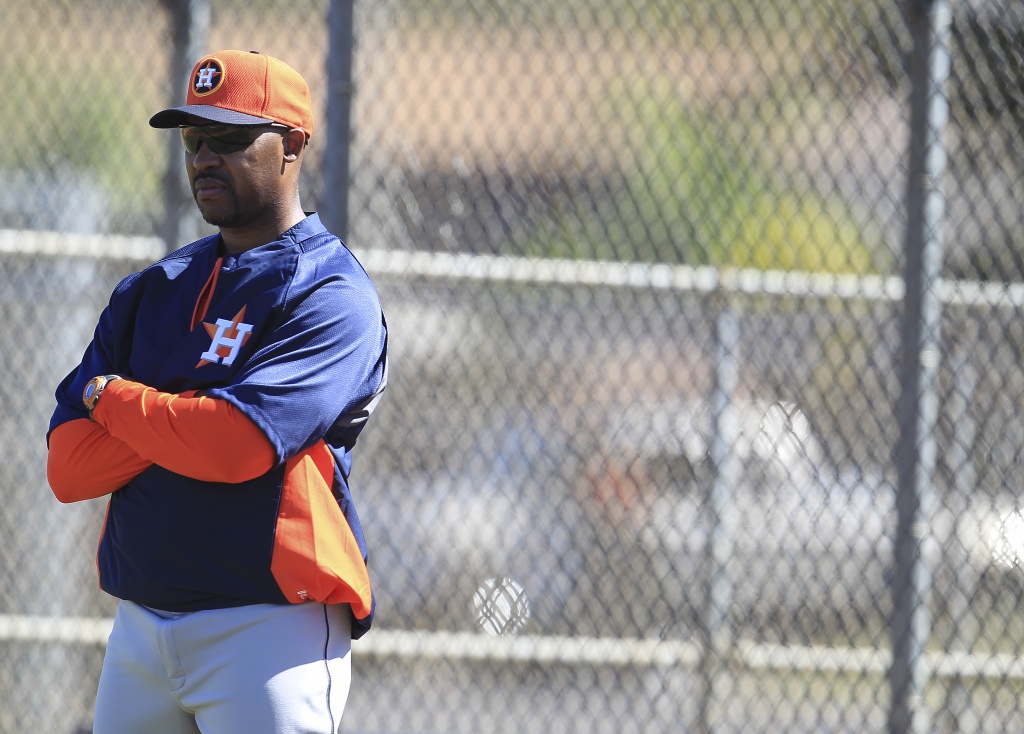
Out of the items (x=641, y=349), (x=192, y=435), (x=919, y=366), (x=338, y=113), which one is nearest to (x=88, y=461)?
(x=192, y=435)

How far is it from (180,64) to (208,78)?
1.38 meters

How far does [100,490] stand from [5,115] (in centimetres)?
194

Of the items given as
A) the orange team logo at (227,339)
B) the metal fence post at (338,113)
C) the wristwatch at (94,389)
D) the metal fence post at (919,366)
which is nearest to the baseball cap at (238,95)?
the orange team logo at (227,339)

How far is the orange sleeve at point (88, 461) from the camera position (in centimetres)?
199

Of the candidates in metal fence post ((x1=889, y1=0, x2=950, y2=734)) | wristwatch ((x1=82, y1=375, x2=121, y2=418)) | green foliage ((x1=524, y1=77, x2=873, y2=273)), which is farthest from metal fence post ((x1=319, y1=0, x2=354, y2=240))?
metal fence post ((x1=889, y1=0, x2=950, y2=734))

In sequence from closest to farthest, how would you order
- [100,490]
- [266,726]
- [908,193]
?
[266,726] → [100,490] → [908,193]

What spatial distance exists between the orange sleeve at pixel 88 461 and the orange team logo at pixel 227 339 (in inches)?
8.9

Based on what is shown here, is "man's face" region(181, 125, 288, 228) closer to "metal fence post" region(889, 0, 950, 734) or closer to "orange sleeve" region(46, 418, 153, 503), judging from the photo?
"orange sleeve" region(46, 418, 153, 503)

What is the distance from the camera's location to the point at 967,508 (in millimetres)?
3381

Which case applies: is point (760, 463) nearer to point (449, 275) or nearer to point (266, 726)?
point (449, 275)

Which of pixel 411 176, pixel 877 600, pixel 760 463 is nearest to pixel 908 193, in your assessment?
pixel 760 463

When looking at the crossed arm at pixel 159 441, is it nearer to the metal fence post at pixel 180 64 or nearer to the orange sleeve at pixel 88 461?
the orange sleeve at pixel 88 461

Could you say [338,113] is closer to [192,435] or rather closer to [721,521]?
[192,435]

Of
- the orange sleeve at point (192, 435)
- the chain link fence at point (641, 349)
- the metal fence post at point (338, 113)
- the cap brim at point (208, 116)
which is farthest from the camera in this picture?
the chain link fence at point (641, 349)
